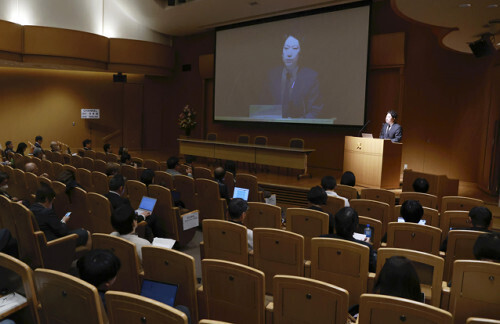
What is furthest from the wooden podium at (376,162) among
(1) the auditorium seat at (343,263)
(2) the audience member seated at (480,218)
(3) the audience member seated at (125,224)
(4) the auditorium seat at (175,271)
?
(4) the auditorium seat at (175,271)

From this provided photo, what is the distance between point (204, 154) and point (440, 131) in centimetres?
586

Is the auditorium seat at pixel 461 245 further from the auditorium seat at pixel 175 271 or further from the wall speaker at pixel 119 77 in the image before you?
the wall speaker at pixel 119 77

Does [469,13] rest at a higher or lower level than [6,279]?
higher

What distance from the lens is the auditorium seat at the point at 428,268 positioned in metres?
2.65

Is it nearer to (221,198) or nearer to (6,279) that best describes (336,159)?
(221,198)

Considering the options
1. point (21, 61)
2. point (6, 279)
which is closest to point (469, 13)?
point (6, 279)

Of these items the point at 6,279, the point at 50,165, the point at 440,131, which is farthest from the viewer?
the point at 440,131

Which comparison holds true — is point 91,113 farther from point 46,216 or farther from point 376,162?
point 46,216

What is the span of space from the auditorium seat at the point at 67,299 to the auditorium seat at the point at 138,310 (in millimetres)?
98

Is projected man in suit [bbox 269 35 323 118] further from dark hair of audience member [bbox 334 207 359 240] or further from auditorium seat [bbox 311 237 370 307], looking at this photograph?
auditorium seat [bbox 311 237 370 307]

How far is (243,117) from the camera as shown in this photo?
40.0 ft

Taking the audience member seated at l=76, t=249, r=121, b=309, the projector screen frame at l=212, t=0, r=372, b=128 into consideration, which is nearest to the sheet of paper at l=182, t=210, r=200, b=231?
the audience member seated at l=76, t=249, r=121, b=309

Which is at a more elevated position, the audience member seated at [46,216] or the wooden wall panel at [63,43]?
the wooden wall panel at [63,43]

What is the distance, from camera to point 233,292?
256cm
